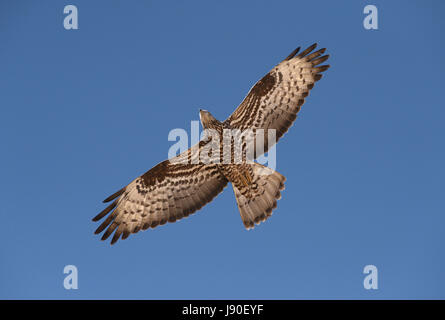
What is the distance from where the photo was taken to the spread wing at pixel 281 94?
7.13 m

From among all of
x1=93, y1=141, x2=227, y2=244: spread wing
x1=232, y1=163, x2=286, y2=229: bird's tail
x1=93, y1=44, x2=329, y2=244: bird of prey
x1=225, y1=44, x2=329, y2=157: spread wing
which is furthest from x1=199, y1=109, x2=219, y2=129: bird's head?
x1=232, y1=163, x2=286, y2=229: bird's tail

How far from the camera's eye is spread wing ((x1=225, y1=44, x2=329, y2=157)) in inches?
281

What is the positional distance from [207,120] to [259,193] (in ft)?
5.79

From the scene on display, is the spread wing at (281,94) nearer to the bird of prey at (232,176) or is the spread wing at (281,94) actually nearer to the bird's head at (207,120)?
the bird of prey at (232,176)

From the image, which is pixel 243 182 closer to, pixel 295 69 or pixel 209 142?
pixel 209 142

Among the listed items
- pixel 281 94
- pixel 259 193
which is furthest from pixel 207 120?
pixel 259 193

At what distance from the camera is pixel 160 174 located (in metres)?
7.55

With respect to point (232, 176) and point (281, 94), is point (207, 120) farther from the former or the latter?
point (281, 94)

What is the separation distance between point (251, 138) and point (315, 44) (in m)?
2.22

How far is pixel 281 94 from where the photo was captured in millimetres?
7215

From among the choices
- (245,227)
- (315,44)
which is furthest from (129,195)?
(315,44)
